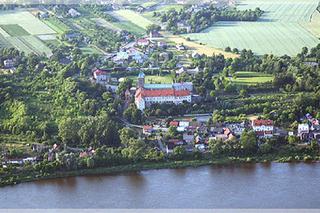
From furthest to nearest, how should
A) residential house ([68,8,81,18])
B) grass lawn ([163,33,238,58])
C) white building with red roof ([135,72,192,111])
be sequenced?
1. residential house ([68,8,81,18])
2. grass lawn ([163,33,238,58])
3. white building with red roof ([135,72,192,111])

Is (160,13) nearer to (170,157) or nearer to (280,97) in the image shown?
(280,97)

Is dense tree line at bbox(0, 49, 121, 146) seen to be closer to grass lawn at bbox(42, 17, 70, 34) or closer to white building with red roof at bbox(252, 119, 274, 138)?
white building with red roof at bbox(252, 119, 274, 138)

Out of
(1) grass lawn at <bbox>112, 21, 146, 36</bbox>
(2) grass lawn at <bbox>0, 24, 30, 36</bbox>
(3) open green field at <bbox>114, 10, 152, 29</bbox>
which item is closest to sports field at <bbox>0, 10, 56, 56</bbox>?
(2) grass lawn at <bbox>0, 24, 30, 36</bbox>

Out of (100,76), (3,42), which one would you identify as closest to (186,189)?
(100,76)

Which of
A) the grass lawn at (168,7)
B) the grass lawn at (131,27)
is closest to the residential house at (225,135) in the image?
the grass lawn at (131,27)

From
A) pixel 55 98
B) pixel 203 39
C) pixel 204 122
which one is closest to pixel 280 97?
pixel 204 122
